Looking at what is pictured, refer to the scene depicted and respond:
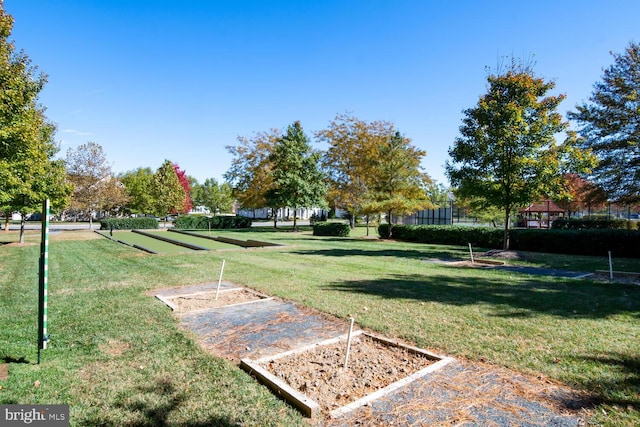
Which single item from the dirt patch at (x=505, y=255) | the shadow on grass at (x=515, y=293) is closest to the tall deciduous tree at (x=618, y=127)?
the dirt patch at (x=505, y=255)

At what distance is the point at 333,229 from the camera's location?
2575 cm

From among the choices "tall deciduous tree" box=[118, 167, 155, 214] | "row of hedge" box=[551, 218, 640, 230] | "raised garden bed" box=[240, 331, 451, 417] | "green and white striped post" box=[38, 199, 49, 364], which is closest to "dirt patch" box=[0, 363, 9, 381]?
"green and white striped post" box=[38, 199, 49, 364]

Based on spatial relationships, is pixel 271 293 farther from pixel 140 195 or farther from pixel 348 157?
pixel 140 195

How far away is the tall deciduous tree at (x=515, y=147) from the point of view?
44.5 ft

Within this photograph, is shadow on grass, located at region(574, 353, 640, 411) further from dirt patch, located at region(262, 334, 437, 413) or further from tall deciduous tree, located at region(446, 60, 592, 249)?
tall deciduous tree, located at region(446, 60, 592, 249)

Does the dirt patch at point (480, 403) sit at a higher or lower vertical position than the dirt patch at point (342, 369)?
higher

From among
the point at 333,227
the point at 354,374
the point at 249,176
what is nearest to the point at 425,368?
the point at 354,374

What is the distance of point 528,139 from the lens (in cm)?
1394

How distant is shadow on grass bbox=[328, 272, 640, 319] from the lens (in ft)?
20.5

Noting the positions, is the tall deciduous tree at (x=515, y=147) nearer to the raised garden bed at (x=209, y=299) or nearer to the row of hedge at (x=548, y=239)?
the row of hedge at (x=548, y=239)

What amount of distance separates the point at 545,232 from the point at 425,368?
15.5 m

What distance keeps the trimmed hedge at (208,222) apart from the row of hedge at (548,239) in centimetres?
2107

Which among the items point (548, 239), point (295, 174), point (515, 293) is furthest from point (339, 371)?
point (295, 174)

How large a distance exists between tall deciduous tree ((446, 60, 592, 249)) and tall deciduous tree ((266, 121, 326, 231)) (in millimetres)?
19282
